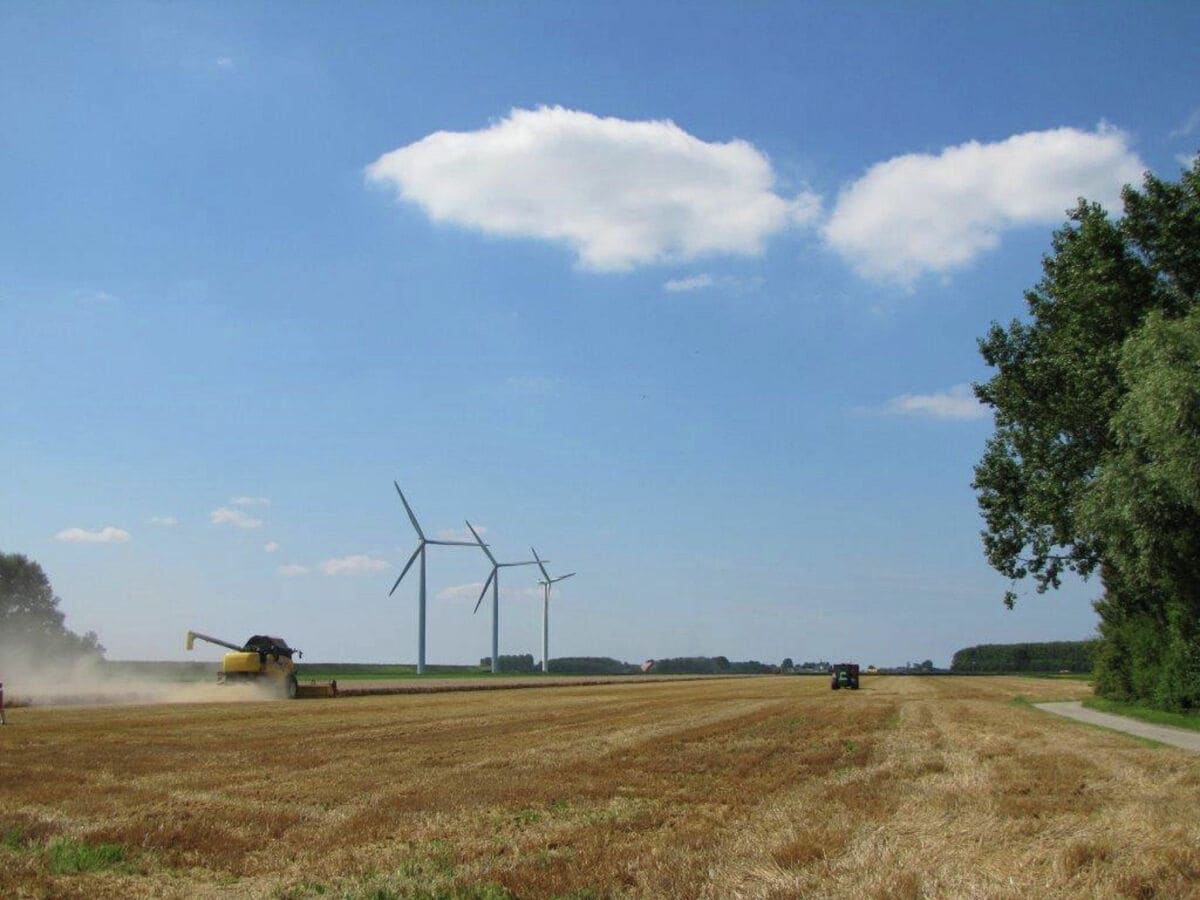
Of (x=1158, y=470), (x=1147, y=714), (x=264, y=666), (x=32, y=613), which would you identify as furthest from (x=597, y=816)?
(x=32, y=613)

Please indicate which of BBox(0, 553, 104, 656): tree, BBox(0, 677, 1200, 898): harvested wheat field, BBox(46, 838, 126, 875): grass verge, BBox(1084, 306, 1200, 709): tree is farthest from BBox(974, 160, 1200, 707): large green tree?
BBox(0, 553, 104, 656): tree

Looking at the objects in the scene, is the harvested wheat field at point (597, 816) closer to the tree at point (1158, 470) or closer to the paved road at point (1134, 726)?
the paved road at point (1134, 726)

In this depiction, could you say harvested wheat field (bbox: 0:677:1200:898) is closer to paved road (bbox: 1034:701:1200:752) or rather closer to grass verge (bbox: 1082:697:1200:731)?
paved road (bbox: 1034:701:1200:752)

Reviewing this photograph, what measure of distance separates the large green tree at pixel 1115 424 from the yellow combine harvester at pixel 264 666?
1490 inches

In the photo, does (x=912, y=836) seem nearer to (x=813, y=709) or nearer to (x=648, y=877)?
(x=648, y=877)

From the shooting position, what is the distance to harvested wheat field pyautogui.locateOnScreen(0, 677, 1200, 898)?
10859mm

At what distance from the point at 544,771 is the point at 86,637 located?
113 meters

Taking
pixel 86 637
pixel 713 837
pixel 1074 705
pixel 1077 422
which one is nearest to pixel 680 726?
pixel 1077 422

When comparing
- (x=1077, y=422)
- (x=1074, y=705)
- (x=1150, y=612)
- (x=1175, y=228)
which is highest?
(x=1175, y=228)

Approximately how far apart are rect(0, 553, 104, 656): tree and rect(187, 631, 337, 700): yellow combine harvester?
206 ft

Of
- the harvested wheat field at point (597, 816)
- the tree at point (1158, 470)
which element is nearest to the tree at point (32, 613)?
the harvested wheat field at point (597, 816)

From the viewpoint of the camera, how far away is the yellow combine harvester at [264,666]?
58344 mm

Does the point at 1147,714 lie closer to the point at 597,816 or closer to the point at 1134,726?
the point at 1134,726

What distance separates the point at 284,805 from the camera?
1647 cm
